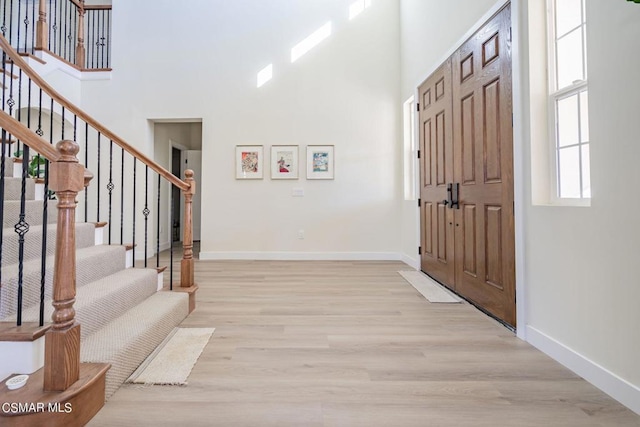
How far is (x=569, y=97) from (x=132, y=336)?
2773mm

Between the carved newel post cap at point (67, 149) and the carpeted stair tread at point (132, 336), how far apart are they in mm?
873

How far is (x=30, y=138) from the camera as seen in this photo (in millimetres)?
1189

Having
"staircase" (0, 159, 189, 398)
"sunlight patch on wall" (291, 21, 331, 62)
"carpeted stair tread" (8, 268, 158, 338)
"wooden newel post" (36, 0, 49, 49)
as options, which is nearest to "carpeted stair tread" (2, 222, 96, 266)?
"staircase" (0, 159, 189, 398)

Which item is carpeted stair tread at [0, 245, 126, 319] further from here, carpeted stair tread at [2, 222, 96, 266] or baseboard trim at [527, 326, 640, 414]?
baseboard trim at [527, 326, 640, 414]

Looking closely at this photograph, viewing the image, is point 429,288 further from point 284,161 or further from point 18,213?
point 18,213

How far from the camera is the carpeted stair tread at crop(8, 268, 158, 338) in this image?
152 centimetres

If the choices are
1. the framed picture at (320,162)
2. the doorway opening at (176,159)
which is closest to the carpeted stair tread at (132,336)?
the framed picture at (320,162)

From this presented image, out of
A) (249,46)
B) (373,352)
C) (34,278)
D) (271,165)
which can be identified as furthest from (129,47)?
(373,352)

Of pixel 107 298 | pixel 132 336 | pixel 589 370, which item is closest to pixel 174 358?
pixel 132 336

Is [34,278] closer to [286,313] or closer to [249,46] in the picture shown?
[286,313]

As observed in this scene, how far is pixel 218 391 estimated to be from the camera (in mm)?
1434

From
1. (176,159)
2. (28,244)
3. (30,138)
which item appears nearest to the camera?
(30,138)

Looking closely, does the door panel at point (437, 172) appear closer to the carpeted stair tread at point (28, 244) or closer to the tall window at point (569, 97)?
the tall window at point (569, 97)

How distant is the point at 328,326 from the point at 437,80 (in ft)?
9.15
